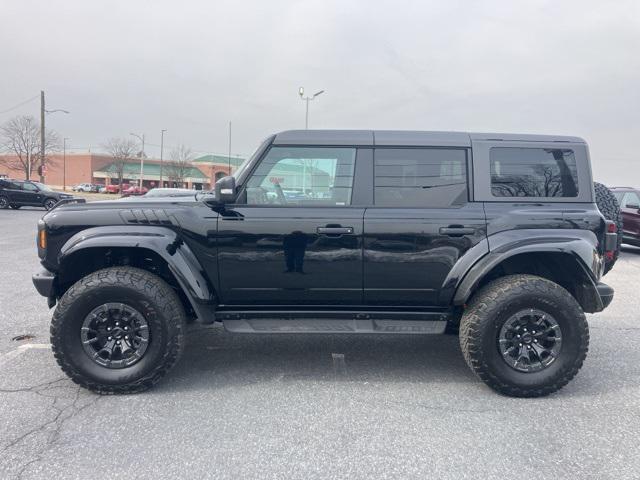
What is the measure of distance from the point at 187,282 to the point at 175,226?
44 cm

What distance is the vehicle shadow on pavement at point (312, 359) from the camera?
3889 mm

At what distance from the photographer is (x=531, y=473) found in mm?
2631

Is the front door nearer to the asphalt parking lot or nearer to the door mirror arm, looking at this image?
the door mirror arm

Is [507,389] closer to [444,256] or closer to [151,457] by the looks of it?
[444,256]

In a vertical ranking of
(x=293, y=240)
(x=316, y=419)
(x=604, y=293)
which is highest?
(x=293, y=240)

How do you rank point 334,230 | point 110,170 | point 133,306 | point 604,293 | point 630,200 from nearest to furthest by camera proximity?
point 133,306 < point 334,230 < point 604,293 < point 630,200 < point 110,170

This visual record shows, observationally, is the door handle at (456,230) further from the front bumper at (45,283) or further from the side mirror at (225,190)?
the front bumper at (45,283)

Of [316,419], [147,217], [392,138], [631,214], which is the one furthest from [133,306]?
[631,214]

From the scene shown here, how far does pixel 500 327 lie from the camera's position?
3562 millimetres

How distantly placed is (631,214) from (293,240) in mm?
10724

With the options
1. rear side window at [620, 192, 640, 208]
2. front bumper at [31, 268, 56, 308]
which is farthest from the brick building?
front bumper at [31, 268, 56, 308]

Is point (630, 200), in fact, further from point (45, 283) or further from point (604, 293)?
point (45, 283)

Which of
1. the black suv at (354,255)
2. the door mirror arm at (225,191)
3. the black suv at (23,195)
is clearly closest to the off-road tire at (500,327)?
the black suv at (354,255)

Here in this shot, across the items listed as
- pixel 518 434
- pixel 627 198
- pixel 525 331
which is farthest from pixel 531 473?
pixel 627 198
